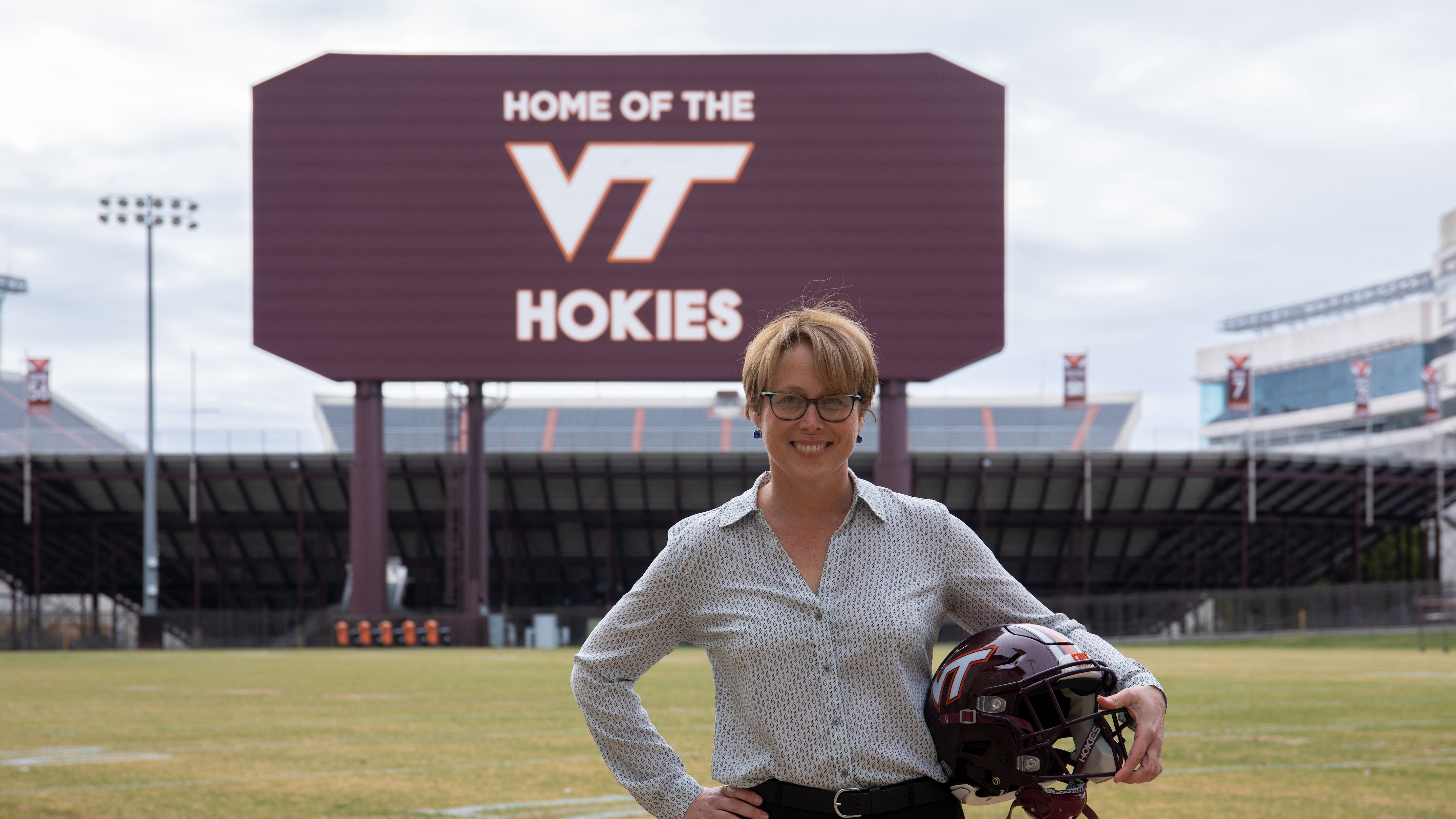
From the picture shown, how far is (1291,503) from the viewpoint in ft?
186

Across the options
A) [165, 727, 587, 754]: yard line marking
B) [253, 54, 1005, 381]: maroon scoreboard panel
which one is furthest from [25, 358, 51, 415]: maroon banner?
[165, 727, 587, 754]: yard line marking

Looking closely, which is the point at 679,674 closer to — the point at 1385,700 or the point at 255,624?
the point at 1385,700

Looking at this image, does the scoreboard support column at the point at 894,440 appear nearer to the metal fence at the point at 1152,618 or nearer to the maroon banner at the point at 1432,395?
the metal fence at the point at 1152,618

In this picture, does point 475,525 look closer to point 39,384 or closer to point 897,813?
point 39,384

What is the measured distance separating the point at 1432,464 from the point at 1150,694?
5896 centimetres

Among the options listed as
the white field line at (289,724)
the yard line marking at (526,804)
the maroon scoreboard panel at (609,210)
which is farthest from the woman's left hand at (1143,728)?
the maroon scoreboard panel at (609,210)

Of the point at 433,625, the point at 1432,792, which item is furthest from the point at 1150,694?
the point at 433,625

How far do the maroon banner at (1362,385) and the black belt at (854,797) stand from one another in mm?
52204

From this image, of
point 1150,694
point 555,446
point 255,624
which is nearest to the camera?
point 1150,694

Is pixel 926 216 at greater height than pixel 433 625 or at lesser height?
greater

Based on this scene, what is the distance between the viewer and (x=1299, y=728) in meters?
13.2

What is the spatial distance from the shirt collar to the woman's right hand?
558mm

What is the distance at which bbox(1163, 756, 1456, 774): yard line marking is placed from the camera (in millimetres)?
10039

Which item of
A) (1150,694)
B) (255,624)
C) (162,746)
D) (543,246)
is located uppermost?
(543,246)
